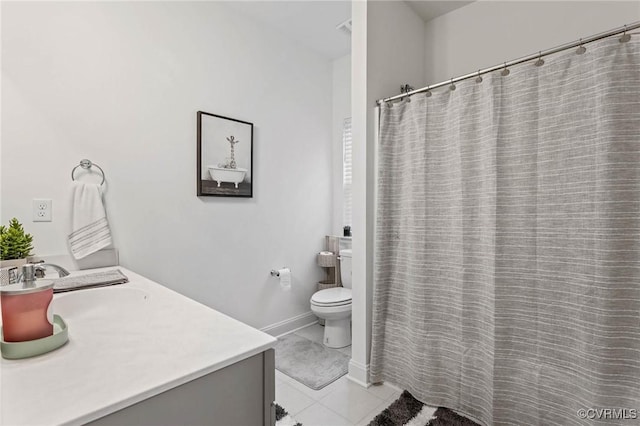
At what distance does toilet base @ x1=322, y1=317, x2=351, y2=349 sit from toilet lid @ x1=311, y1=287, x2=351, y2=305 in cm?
18

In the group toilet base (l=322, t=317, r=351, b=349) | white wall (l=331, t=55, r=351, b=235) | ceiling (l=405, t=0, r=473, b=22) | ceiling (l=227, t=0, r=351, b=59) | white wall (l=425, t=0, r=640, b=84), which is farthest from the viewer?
white wall (l=331, t=55, r=351, b=235)

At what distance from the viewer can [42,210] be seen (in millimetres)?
1616

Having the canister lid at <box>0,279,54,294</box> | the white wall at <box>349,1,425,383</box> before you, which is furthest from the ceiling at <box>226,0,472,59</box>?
the canister lid at <box>0,279,54,294</box>

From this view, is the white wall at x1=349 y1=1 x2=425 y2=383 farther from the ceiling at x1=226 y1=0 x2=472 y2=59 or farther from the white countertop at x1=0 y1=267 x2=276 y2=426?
the white countertop at x1=0 y1=267 x2=276 y2=426

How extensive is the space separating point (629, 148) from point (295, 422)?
1942 millimetres

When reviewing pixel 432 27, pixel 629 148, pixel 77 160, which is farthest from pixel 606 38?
pixel 77 160

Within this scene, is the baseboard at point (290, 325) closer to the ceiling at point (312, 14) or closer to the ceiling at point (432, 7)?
the ceiling at point (312, 14)

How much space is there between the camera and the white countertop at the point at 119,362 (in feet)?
1.81

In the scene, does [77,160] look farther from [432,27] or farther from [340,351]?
[432,27]

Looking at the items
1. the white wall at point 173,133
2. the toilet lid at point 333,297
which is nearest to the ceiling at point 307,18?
the white wall at point 173,133

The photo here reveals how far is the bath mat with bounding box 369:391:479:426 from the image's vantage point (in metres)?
1.62

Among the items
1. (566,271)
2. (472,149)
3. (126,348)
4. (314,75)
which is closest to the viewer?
(126,348)

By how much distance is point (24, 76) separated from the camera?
5.12 feet

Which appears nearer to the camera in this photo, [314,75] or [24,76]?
[24,76]
